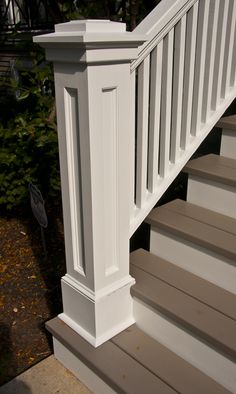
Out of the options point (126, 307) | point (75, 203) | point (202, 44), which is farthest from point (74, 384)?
point (202, 44)

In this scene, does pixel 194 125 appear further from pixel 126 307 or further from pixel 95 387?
pixel 95 387

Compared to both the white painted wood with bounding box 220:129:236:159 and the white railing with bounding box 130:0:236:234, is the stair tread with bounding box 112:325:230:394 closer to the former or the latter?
the white railing with bounding box 130:0:236:234

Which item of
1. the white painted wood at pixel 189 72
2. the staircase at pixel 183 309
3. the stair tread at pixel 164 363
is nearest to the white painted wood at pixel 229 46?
the white painted wood at pixel 189 72

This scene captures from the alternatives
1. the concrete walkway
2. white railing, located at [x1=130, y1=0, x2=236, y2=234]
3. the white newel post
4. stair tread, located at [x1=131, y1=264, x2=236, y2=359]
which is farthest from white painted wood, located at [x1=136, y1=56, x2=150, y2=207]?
the concrete walkway

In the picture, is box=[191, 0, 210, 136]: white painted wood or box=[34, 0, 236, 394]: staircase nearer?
box=[34, 0, 236, 394]: staircase

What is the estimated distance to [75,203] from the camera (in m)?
1.66

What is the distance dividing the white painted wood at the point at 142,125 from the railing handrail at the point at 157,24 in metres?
0.07

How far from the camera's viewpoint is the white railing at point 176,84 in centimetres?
176

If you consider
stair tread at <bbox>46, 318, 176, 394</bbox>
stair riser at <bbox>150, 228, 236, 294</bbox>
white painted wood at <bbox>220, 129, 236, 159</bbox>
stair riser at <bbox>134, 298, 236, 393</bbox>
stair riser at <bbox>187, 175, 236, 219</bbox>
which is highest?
white painted wood at <bbox>220, 129, 236, 159</bbox>

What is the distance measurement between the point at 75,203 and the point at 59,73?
51 cm

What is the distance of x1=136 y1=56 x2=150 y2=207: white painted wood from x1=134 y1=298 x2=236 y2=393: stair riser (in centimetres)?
53

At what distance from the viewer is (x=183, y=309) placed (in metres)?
1.72

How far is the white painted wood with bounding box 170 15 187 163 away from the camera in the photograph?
6.14ft

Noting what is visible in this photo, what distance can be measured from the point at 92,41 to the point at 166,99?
736 mm
